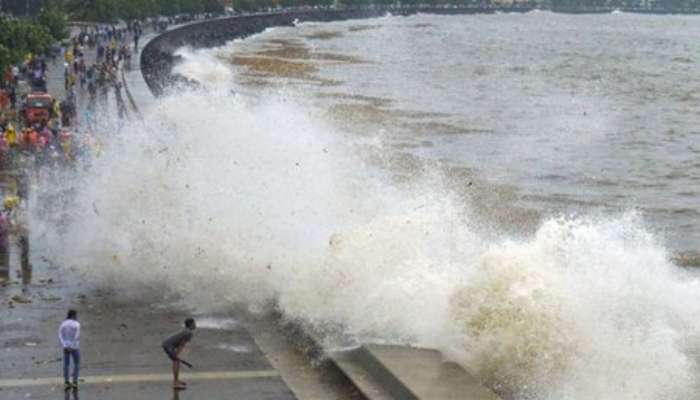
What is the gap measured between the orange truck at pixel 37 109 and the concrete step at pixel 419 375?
837 inches

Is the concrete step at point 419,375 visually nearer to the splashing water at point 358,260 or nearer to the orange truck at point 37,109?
the splashing water at point 358,260

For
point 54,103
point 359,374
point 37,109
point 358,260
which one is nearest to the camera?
point 359,374

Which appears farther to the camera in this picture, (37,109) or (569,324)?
(37,109)

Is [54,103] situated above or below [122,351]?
above

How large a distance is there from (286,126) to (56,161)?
6.41 meters

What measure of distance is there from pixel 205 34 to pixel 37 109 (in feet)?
236

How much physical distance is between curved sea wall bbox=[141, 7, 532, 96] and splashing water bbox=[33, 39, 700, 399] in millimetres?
21180

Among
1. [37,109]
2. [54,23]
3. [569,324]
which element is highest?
[54,23]

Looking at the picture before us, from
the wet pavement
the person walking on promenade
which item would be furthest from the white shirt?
the wet pavement

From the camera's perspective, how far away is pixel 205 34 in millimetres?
104000

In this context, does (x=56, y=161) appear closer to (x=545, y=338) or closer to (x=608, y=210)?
(x=608, y=210)

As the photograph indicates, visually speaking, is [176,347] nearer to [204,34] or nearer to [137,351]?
[137,351]

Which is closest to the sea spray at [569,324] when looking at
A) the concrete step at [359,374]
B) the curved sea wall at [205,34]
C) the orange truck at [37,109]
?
the concrete step at [359,374]

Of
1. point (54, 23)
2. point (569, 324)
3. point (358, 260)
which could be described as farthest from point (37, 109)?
point (54, 23)
